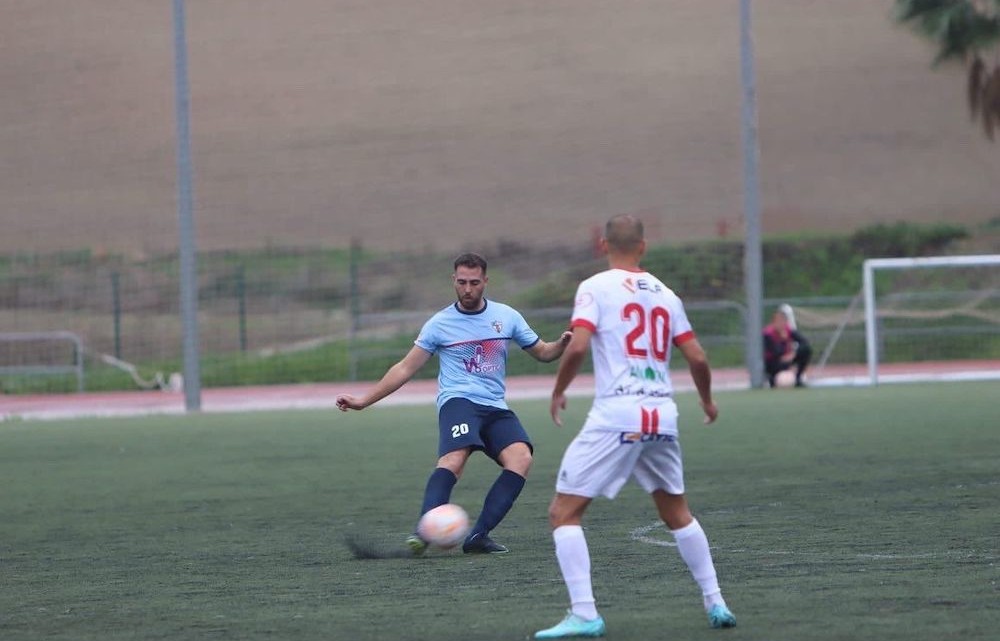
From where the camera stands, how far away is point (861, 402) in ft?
76.5

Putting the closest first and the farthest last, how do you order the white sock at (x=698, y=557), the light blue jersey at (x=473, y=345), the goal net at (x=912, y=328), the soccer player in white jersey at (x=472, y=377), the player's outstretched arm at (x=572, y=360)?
1. the player's outstretched arm at (x=572, y=360)
2. the white sock at (x=698, y=557)
3. the soccer player in white jersey at (x=472, y=377)
4. the light blue jersey at (x=473, y=345)
5. the goal net at (x=912, y=328)

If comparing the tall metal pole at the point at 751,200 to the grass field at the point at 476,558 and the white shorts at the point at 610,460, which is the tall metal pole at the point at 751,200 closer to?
the grass field at the point at 476,558

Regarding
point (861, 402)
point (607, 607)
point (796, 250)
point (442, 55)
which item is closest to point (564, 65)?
point (442, 55)

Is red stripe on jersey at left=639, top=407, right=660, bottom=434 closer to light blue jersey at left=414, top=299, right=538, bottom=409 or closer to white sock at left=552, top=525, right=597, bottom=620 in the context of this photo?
white sock at left=552, top=525, right=597, bottom=620

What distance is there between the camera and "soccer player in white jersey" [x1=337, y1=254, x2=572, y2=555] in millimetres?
9906

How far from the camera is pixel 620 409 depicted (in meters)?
6.69

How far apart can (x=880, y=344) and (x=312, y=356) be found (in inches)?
429

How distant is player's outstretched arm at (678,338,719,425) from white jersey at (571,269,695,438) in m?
0.09

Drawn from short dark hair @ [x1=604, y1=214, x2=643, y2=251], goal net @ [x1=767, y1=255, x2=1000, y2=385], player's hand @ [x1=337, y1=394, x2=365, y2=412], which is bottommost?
goal net @ [x1=767, y1=255, x2=1000, y2=385]

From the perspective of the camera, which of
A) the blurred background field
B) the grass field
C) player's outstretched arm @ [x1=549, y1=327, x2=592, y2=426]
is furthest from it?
the blurred background field

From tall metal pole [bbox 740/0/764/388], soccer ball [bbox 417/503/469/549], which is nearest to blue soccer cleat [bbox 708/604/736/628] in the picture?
soccer ball [bbox 417/503/469/549]

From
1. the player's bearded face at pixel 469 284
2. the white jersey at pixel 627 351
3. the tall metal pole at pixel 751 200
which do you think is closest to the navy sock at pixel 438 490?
the player's bearded face at pixel 469 284

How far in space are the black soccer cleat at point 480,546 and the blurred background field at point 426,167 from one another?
910 inches

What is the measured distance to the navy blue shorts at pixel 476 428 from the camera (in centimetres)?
1000
